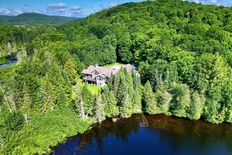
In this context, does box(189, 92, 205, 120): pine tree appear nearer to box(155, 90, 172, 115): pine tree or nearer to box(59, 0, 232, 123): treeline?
box(59, 0, 232, 123): treeline

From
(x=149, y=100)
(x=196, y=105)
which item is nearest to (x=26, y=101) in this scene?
(x=149, y=100)

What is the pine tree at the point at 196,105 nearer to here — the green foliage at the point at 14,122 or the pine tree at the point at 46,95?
the pine tree at the point at 46,95

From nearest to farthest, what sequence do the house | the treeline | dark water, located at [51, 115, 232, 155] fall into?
dark water, located at [51, 115, 232, 155]
the treeline
the house

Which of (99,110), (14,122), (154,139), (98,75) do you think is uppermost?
(98,75)

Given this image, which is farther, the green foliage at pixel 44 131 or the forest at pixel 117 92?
the forest at pixel 117 92

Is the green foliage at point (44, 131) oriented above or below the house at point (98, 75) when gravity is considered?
below

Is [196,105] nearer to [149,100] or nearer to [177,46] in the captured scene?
[149,100]

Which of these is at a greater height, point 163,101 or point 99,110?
point 163,101

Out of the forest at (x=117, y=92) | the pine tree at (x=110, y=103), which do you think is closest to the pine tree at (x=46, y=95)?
the forest at (x=117, y=92)

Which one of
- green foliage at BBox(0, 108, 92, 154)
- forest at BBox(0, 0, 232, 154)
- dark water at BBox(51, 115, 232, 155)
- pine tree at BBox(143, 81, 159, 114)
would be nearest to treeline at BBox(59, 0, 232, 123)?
forest at BBox(0, 0, 232, 154)
